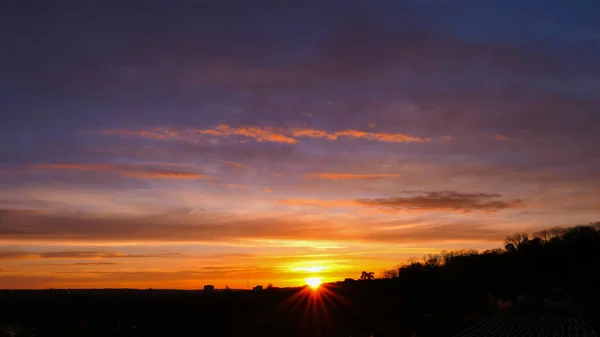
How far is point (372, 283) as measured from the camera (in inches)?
2643

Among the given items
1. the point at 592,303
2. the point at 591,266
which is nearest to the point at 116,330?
the point at 592,303

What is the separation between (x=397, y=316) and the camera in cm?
Result: 5016

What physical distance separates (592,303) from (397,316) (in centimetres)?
1616

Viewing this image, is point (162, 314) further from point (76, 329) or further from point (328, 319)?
point (328, 319)

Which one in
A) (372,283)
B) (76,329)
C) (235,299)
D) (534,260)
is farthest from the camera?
(534,260)

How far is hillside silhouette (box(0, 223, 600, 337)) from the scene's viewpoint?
3606 centimetres

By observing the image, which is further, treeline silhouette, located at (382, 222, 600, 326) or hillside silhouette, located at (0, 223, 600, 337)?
treeline silhouette, located at (382, 222, 600, 326)

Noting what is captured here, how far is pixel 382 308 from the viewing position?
53375 millimetres

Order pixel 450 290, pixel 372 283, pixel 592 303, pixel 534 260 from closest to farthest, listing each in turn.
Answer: pixel 592 303, pixel 450 290, pixel 372 283, pixel 534 260

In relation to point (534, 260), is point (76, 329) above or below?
below

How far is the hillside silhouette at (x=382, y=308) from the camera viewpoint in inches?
1420

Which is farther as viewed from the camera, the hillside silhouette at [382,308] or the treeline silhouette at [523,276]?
the treeline silhouette at [523,276]

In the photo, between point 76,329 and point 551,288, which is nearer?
point 76,329

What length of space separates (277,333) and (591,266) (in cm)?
4010
